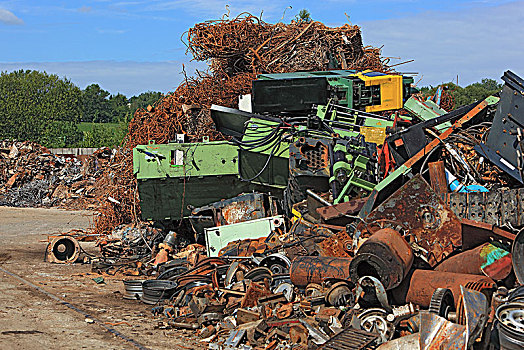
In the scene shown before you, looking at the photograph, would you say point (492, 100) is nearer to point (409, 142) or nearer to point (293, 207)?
point (409, 142)

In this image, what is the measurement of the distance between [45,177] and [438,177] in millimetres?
19310

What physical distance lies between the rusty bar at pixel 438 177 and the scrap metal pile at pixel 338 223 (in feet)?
0.04

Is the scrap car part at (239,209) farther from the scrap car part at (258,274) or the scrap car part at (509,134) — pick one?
the scrap car part at (509,134)

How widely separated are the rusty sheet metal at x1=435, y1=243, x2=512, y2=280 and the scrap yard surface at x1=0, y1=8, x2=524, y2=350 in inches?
0.6

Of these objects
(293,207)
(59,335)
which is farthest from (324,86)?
(59,335)

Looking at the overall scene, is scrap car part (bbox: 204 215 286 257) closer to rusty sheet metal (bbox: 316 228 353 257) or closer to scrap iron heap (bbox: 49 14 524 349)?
scrap iron heap (bbox: 49 14 524 349)

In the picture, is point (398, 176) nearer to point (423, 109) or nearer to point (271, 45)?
point (423, 109)

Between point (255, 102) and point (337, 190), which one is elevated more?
point (255, 102)

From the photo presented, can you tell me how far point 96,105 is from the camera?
3263 inches

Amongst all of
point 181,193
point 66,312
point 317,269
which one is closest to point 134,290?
point 66,312

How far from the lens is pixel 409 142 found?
6980 millimetres

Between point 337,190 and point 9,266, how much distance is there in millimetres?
5596

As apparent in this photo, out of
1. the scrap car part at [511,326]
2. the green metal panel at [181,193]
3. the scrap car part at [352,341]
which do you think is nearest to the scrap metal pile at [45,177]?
the green metal panel at [181,193]

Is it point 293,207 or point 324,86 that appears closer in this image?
point 293,207
